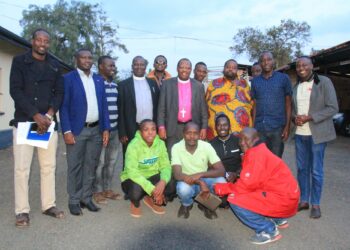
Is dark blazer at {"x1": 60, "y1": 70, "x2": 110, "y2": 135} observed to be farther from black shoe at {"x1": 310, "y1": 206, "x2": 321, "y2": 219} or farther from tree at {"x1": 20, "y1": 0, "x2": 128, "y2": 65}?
tree at {"x1": 20, "y1": 0, "x2": 128, "y2": 65}

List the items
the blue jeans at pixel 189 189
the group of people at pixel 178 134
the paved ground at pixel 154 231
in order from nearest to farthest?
the paved ground at pixel 154 231
the group of people at pixel 178 134
the blue jeans at pixel 189 189

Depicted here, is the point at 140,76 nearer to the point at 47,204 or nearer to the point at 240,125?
the point at 240,125

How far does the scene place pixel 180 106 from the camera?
5133 millimetres

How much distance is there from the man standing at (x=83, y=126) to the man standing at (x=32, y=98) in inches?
7.3

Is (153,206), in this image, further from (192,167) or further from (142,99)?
(142,99)

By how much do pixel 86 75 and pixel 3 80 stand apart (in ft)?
25.1

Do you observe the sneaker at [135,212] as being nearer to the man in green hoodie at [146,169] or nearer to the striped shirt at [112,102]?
the man in green hoodie at [146,169]

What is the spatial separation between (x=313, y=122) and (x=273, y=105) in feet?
1.84

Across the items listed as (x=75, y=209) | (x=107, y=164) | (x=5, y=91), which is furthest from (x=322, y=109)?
(x=5, y=91)

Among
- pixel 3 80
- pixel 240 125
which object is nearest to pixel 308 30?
pixel 3 80

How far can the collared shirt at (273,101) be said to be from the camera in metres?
4.92

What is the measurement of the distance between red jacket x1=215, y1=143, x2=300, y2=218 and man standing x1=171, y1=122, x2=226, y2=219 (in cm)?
69

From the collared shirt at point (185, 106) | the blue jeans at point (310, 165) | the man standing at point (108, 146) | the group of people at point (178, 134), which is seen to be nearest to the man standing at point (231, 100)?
the group of people at point (178, 134)

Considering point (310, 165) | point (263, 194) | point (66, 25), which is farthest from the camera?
point (66, 25)
